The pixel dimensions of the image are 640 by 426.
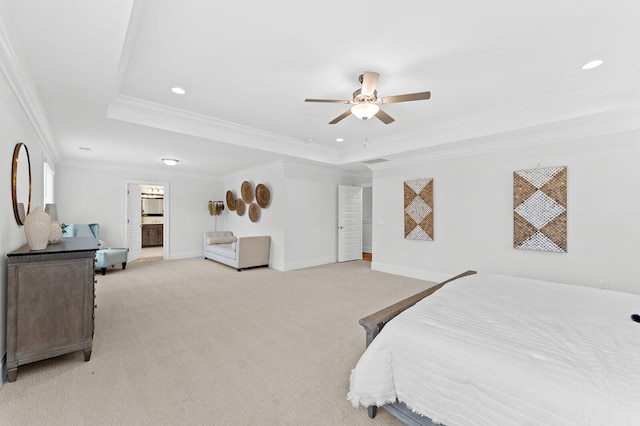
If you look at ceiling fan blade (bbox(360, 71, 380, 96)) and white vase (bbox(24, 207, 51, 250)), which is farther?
ceiling fan blade (bbox(360, 71, 380, 96))

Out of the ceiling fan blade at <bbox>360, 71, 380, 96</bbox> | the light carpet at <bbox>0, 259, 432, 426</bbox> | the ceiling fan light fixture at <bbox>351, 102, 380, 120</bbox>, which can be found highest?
the ceiling fan blade at <bbox>360, 71, 380, 96</bbox>

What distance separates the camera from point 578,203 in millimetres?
3633

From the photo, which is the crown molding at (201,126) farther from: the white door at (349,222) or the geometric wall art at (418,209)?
the geometric wall art at (418,209)

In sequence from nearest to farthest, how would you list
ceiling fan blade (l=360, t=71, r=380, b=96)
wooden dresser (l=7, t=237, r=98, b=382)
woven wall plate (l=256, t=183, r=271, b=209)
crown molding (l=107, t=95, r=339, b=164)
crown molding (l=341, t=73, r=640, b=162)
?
wooden dresser (l=7, t=237, r=98, b=382) → ceiling fan blade (l=360, t=71, r=380, b=96) → crown molding (l=341, t=73, r=640, b=162) → crown molding (l=107, t=95, r=339, b=164) → woven wall plate (l=256, t=183, r=271, b=209)

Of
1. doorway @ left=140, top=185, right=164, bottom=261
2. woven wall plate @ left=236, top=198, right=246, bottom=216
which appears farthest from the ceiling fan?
doorway @ left=140, top=185, right=164, bottom=261

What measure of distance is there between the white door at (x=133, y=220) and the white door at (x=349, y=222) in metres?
5.08

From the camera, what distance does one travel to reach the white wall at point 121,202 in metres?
6.11

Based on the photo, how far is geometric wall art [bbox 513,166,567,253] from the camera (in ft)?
12.2

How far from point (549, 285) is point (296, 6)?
306cm

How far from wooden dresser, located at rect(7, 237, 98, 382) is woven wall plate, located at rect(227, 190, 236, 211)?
17.6 feet

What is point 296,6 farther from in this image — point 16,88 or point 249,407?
point 249,407

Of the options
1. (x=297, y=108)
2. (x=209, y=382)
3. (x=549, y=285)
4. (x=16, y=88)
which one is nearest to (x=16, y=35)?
(x=16, y=88)

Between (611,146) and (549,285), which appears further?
(611,146)

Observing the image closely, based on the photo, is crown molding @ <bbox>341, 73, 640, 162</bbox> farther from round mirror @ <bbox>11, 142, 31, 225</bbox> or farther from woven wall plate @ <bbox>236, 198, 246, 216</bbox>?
round mirror @ <bbox>11, 142, 31, 225</bbox>
